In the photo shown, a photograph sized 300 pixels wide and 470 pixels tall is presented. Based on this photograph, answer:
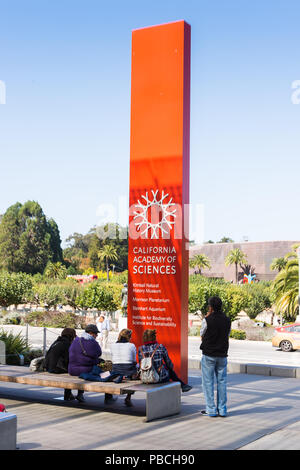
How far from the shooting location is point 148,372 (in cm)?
798

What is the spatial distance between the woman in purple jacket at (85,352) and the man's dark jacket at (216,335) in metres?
1.59

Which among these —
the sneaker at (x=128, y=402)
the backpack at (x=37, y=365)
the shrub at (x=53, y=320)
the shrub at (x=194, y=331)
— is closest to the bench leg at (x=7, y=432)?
the sneaker at (x=128, y=402)

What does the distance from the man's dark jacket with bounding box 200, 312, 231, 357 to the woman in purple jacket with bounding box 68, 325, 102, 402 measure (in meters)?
1.59

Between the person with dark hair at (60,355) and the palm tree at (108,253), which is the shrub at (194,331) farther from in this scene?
the palm tree at (108,253)

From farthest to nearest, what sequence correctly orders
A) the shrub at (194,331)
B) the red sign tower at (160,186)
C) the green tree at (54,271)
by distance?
the green tree at (54,271), the shrub at (194,331), the red sign tower at (160,186)

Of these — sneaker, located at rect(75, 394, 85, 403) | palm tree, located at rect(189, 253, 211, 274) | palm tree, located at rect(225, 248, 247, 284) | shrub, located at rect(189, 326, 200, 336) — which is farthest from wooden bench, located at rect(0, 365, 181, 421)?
palm tree, located at rect(189, 253, 211, 274)

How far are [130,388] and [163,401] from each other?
0.57 meters

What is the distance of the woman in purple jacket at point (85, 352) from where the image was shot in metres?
8.37

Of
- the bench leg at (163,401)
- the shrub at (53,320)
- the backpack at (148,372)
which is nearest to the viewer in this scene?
the bench leg at (163,401)

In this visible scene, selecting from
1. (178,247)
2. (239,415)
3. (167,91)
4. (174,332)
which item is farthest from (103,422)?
(167,91)

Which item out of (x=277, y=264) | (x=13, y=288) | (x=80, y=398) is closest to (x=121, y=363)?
(x=80, y=398)

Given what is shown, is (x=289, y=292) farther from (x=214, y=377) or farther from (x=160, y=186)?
(x=214, y=377)
